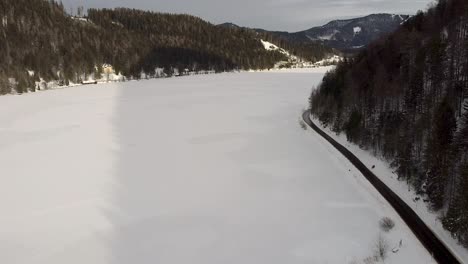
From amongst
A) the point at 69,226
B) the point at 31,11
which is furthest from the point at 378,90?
the point at 31,11

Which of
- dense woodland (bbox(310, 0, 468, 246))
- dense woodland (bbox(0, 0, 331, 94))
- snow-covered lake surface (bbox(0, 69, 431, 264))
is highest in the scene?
dense woodland (bbox(0, 0, 331, 94))

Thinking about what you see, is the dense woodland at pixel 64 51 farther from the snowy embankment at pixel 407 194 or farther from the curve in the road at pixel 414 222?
the curve in the road at pixel 414 222

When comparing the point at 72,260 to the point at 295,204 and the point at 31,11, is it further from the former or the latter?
the point at 31,11

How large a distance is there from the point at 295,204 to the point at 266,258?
270 inches

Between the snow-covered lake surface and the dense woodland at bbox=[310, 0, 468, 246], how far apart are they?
8.56 feet

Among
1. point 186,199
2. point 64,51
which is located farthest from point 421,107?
point 64,51

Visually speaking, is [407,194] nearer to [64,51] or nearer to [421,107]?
[421,107]

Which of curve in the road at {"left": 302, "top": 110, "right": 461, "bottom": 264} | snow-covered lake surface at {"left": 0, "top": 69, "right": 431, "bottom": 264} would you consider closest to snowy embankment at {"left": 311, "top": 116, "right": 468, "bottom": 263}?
curve in the road at {"left": 302, "top": 110, "right": 461, "bottom": 264}

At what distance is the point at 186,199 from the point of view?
27.4 m

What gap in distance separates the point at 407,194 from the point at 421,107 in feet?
32.2

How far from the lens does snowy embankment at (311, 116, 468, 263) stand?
62.2 ft

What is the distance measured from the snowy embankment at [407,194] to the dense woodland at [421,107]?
14.1 inches

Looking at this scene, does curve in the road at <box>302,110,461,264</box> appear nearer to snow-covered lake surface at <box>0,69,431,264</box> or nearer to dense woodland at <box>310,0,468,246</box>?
snow-covered lake surface at <box>0,69,431,264</box>

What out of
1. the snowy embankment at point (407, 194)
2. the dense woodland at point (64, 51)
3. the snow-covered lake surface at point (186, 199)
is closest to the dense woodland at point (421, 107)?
the snowy embankment at point (407, 194)
